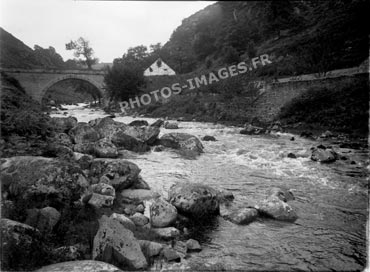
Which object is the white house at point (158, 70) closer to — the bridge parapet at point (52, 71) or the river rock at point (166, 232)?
the bridge parapet at point (52, 71)

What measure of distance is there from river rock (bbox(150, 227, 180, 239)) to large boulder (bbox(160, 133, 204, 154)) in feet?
26.7

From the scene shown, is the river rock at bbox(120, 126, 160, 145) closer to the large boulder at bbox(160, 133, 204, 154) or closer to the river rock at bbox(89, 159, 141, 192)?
the large boulder at bbox(160, 133, 204, 154)

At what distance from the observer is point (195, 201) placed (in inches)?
270

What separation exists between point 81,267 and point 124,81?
→ 3843 cm

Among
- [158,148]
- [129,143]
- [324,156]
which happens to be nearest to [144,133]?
[129,143]

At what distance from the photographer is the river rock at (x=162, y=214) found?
6.29 m

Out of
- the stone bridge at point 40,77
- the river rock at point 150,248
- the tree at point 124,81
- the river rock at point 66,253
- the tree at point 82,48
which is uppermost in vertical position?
the tree at point 82,48

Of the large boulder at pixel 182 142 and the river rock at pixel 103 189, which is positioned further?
the large boulder at pixel 182 142

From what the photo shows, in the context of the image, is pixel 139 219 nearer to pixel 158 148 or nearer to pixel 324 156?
pixel 158 148

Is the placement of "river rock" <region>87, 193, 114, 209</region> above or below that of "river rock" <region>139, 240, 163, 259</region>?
above

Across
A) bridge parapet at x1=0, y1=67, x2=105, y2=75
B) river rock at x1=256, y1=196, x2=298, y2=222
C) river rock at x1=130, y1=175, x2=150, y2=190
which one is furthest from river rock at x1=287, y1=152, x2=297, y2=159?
bridge parapet at x1=0, y1=67, x2=105, y2=75

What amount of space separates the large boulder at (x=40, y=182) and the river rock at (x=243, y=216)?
3792 millimetres

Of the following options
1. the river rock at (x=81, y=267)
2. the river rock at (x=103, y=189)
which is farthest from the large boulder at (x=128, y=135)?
the river rock at (x=81, y=267)

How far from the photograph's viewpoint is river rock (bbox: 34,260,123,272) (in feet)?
13.6
